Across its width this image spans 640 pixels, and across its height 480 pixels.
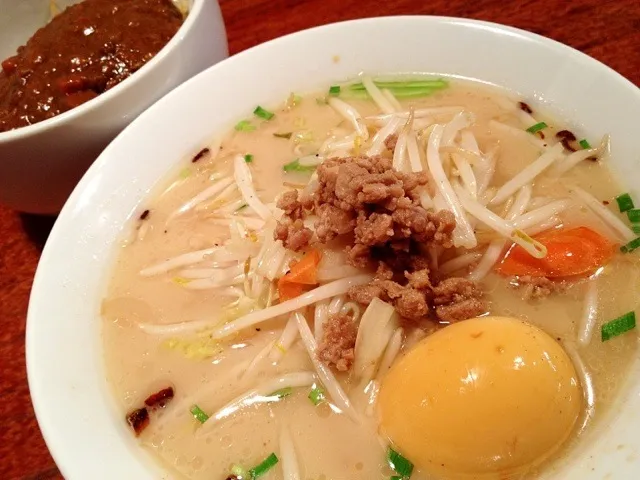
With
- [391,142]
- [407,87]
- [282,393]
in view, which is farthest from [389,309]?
[407,87]

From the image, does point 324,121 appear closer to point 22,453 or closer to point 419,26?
point 419,26

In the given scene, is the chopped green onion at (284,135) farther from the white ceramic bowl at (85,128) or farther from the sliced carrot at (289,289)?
the sliced carrot at (289,289)

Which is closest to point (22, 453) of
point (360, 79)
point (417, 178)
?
point (417, 178)

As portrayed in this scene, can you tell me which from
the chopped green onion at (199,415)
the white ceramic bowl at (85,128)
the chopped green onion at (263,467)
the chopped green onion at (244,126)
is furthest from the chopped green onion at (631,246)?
the white ceramic bowl at (85,128)

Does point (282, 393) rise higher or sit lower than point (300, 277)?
lower

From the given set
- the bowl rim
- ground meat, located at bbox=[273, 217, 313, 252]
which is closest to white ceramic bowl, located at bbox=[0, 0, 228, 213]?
the bowl rim

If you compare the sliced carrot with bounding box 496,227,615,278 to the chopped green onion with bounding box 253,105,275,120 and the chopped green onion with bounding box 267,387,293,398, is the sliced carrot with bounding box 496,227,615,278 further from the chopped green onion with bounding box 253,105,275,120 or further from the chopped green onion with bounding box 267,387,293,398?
the chopped green onion with bounding box 253,105,275,120

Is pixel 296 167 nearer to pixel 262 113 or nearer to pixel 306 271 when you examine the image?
pixel 262 113
